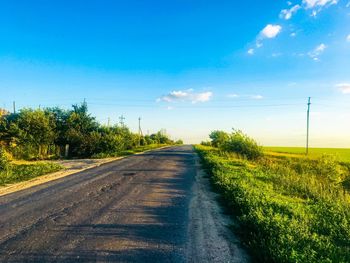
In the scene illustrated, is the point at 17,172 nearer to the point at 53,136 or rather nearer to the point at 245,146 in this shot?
the point at 53,136

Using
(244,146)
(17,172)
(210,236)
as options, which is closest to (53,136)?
(17,172)

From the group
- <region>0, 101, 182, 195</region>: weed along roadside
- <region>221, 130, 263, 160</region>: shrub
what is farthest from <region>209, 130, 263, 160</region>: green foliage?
<region>0, 101, 182, 195</region>: weed along roadside

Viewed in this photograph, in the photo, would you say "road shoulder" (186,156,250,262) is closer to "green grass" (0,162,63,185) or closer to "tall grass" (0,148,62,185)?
"green grass" (0,162,63,185)

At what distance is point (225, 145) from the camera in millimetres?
39938

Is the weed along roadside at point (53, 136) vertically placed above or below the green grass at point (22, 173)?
above

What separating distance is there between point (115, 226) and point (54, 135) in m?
27.1

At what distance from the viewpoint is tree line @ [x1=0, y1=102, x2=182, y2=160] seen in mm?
27094

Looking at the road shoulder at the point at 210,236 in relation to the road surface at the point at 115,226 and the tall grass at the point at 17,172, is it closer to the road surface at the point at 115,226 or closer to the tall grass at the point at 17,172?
the road surface at the point at 115,226

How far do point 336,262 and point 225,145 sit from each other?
3536 cm

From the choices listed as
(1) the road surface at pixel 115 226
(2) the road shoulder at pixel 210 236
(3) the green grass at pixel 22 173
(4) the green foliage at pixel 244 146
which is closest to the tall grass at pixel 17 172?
(3) the green grass at pixel 22 173

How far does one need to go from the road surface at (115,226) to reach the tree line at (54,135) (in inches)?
691

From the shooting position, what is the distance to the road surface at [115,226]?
5.28 metres

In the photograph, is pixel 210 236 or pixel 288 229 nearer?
pixel 288 229

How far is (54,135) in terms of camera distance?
3141 cm
